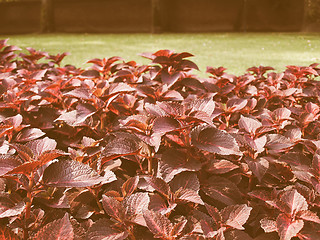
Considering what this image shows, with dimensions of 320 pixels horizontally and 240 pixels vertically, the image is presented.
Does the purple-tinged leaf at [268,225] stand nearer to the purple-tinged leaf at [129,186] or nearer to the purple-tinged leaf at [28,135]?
the purple-tinged leaf at [129,186]

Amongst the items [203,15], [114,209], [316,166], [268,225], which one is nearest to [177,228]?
[114,209]

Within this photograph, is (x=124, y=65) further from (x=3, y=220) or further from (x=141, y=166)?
(x=3, y=220)

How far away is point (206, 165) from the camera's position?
1.08 m

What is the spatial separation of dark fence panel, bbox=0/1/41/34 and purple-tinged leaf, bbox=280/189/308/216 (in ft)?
49.6

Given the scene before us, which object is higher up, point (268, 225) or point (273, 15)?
point (273, 15)

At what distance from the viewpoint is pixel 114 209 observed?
2.73 feet

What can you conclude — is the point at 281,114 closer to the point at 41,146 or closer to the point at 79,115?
the point at 79,115

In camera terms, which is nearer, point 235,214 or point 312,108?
point 235,214

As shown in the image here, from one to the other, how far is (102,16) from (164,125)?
13.5 meters

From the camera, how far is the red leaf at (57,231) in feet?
2.36

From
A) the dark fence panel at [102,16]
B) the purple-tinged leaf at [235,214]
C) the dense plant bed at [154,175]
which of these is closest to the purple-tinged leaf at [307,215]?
the dense plant bed at [154,175]

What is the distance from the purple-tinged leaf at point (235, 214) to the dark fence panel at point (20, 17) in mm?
→ 15104

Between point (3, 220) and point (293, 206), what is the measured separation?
30.6 inches

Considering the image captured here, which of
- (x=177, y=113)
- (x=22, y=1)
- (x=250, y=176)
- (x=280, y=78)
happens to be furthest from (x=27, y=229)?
(x=22, y=1)
